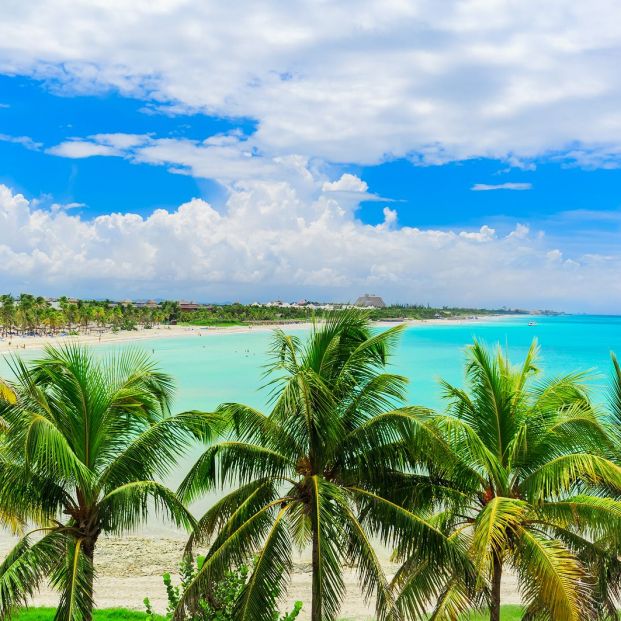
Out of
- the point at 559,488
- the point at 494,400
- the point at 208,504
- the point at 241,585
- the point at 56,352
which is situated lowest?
the point at 208,504

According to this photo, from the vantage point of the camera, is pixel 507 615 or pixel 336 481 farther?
pixel 507 615

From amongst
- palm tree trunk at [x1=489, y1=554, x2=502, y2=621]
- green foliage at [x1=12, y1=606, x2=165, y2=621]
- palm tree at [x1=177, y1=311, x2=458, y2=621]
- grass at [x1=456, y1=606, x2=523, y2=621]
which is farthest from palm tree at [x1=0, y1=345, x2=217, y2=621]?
grass at [x1=456, y1=606, x2=523, y2=621]

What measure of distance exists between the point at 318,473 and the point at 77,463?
3100 millimetres

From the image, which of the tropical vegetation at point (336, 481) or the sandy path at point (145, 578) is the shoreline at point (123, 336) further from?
the tropical vegetation at point (336, 481)

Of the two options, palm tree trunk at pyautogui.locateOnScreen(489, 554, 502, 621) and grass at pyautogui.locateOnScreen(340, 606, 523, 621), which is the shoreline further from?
palm tree trunk at pyautogui.locateOnScreen(489, 554, 502, 621)

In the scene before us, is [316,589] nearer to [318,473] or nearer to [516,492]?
[318,473]

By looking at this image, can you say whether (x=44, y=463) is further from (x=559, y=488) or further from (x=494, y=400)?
(x=559, y=488)

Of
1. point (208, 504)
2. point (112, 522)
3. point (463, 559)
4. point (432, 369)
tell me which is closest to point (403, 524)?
point (463, 559)

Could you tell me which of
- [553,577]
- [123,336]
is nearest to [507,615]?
[553,577]

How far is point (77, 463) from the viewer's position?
7.31 m

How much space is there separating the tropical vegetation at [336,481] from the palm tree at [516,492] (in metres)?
0.03

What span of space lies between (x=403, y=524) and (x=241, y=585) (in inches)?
→ 99.4

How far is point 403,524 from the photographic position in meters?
7.44

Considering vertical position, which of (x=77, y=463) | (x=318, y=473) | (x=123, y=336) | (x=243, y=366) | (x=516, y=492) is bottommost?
(x=243, y=366)
